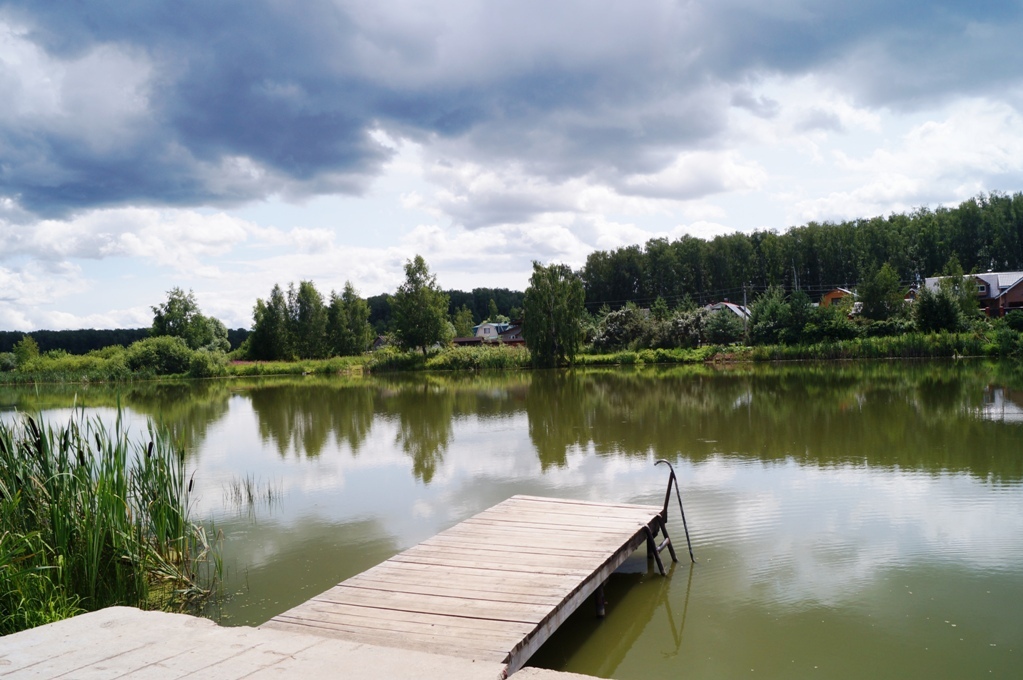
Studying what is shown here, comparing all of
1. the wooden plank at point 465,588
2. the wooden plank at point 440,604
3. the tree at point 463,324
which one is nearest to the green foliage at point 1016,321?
the wooden plank at point 465,588

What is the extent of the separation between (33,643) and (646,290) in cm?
6959

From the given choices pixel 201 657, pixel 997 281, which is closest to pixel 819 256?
pixel 997 281

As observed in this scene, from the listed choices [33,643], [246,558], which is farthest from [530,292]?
[33,643]

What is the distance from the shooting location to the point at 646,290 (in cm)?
7131

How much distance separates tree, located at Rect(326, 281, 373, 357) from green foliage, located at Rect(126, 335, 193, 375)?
1291 cm

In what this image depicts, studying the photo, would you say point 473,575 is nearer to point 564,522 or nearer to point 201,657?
point 564,522

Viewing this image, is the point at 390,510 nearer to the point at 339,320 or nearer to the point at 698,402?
the point at 698,402

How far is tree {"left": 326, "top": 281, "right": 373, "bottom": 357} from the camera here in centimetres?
6262

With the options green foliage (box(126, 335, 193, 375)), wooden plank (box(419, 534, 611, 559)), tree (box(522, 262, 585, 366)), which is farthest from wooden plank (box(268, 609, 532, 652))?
green foliage (box(126, 335, 193, 375))

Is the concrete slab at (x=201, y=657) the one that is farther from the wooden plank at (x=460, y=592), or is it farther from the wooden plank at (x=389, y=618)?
the wooden plank at (x=460, y=592)

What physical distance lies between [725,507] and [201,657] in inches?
263

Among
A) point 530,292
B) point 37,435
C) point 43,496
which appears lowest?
point 43,496

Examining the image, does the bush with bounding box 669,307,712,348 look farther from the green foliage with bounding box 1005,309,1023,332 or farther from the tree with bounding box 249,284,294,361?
the tree with bounding box 249,284,294,361

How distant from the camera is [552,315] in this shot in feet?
140
